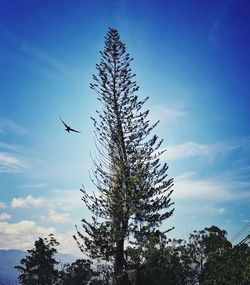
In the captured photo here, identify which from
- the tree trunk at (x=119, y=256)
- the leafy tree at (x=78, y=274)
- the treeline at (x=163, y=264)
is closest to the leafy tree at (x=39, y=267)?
the treeline at (x=163, y=264)

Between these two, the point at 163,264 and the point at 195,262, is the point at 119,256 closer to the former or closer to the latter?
the point at 163,264

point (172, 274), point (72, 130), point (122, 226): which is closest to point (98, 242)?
point (122, 226)

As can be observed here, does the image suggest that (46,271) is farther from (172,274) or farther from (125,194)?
(125,194)

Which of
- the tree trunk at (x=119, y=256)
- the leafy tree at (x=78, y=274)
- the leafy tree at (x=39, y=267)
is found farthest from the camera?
the leafy tree at (x=78, y=274)

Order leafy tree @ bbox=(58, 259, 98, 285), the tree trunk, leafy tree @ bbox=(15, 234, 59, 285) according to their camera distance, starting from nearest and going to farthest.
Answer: the tree trunk, leafy tree @ bbox=(15, 234, 59, 285), leafy tree @ bbox=(58, 259, 98, 285)

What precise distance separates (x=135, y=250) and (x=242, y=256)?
10.5 m

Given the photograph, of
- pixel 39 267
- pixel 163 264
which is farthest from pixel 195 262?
pixel 39 267

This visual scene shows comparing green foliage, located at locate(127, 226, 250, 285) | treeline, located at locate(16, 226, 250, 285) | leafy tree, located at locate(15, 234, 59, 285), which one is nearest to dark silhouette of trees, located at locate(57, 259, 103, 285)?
treeline, located at locate(16, 226, 250, 285)

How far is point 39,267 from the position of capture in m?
41.2

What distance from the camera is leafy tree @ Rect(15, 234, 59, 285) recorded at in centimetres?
4066

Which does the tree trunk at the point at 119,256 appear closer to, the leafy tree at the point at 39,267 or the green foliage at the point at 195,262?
the green foliage at the point at 195,262

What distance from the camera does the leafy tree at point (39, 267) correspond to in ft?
133

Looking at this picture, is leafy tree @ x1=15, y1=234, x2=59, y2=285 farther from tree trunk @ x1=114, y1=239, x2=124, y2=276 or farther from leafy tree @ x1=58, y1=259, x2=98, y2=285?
tree trunk @ x1=114, y1=239, x2=124, y2=276

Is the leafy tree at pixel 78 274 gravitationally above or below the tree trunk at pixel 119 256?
above
